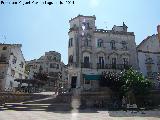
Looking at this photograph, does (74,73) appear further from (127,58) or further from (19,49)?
(19,49)

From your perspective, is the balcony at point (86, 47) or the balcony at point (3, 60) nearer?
the balcony at point (86, 47)

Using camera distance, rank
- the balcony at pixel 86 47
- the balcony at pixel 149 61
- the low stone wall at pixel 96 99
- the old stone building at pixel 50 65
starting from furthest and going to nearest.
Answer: the old stone building at pixel 50 65 < the balcony at pixel 149 61 < the balcony at pixel 86 47 < the low stone wall at pixel 96 99

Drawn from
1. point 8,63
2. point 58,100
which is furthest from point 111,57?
point 8,63

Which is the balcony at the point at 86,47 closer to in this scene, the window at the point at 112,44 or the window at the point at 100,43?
the window at the point at 100,43

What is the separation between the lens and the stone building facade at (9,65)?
5028cm

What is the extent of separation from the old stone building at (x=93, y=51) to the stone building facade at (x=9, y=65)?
1392 cm

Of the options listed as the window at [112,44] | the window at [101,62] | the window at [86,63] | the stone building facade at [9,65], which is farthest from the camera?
the stone building facade at [9,65]

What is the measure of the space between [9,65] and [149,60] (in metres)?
29.4

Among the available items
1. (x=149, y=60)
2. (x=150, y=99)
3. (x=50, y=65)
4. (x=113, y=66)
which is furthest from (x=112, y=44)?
Answer: (x=50, y=65)

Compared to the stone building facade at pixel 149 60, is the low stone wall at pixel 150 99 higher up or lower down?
lower down

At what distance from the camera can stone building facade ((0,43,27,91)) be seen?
50281 mm

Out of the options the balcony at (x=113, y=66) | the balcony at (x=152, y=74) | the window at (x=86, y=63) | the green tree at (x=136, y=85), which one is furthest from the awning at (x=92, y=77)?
the balcony at (x=152, y=74)

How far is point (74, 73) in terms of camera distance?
150ft

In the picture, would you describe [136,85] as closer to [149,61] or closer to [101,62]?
[101,62]
